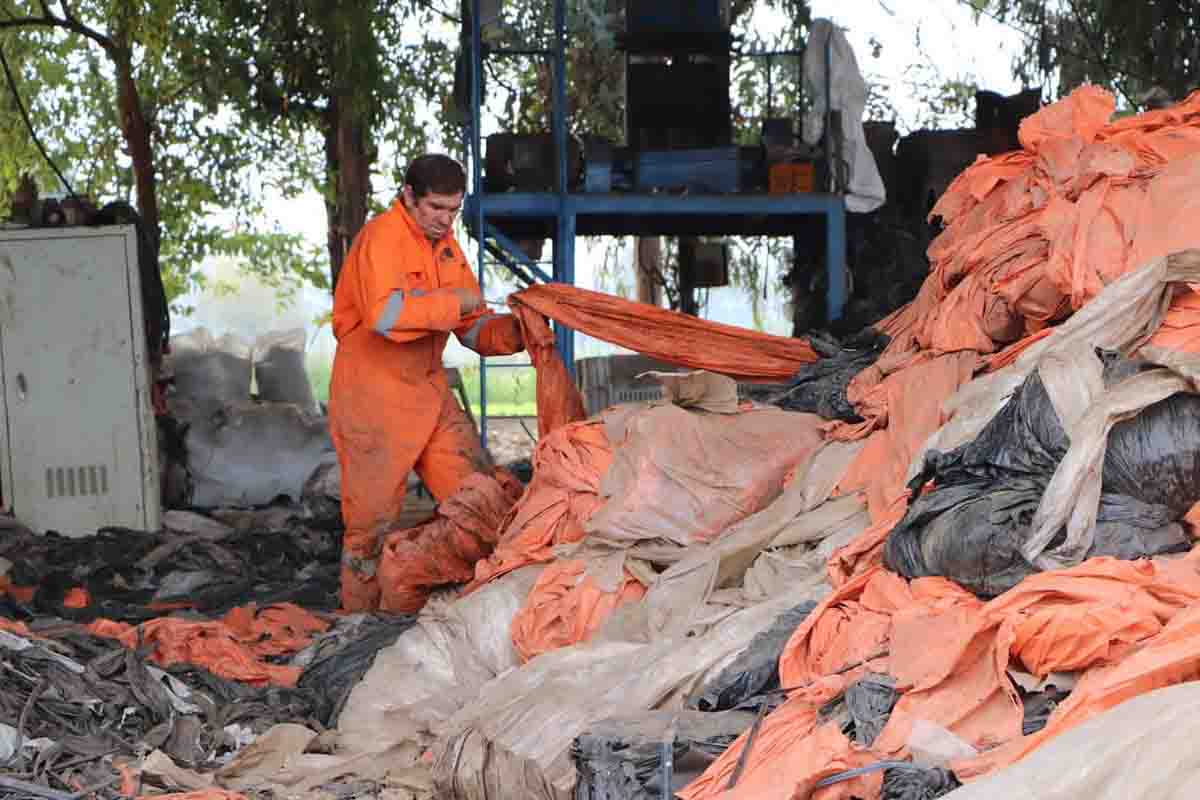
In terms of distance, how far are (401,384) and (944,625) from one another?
362 cm

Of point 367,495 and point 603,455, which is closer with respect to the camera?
point 603,455


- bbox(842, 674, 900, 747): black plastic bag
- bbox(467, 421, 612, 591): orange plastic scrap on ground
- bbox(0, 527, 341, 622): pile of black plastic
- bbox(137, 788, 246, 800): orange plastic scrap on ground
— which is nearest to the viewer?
bbox(842, 674, 900, 747): black plastic bag

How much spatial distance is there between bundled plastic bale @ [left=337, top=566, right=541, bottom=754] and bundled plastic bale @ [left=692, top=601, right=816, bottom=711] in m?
1.23

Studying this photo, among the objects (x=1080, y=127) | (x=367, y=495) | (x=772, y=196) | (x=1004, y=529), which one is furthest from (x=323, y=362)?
(x=1004, y=529)

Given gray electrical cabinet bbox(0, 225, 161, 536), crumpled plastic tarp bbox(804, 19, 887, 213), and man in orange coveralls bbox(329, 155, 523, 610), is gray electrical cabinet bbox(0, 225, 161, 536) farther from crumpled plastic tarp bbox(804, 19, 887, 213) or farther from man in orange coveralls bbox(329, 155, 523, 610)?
crumpled plastic tarp bbox(804, 19, 887, 213)

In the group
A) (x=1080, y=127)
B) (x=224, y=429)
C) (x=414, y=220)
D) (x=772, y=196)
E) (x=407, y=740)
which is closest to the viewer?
(x=407, y=740)

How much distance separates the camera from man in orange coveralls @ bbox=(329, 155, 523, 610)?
7012 millimetres

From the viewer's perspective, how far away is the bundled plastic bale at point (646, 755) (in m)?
4.11

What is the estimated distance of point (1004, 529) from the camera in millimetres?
4359

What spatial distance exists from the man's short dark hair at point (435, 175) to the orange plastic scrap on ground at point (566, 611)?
193 centimetres

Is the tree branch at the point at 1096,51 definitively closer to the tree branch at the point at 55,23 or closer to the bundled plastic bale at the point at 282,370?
the bundled plastic bale at the point at 282,370

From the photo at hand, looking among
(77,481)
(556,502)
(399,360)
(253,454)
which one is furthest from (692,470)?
(253,454)

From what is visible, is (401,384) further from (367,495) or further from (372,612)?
(372,612)

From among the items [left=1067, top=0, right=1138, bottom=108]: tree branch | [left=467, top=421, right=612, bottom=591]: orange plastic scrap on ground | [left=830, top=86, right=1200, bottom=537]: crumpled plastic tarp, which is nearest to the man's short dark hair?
[left=467, top=421, right=612, bottom=591]: orange plastic scrap on ground
